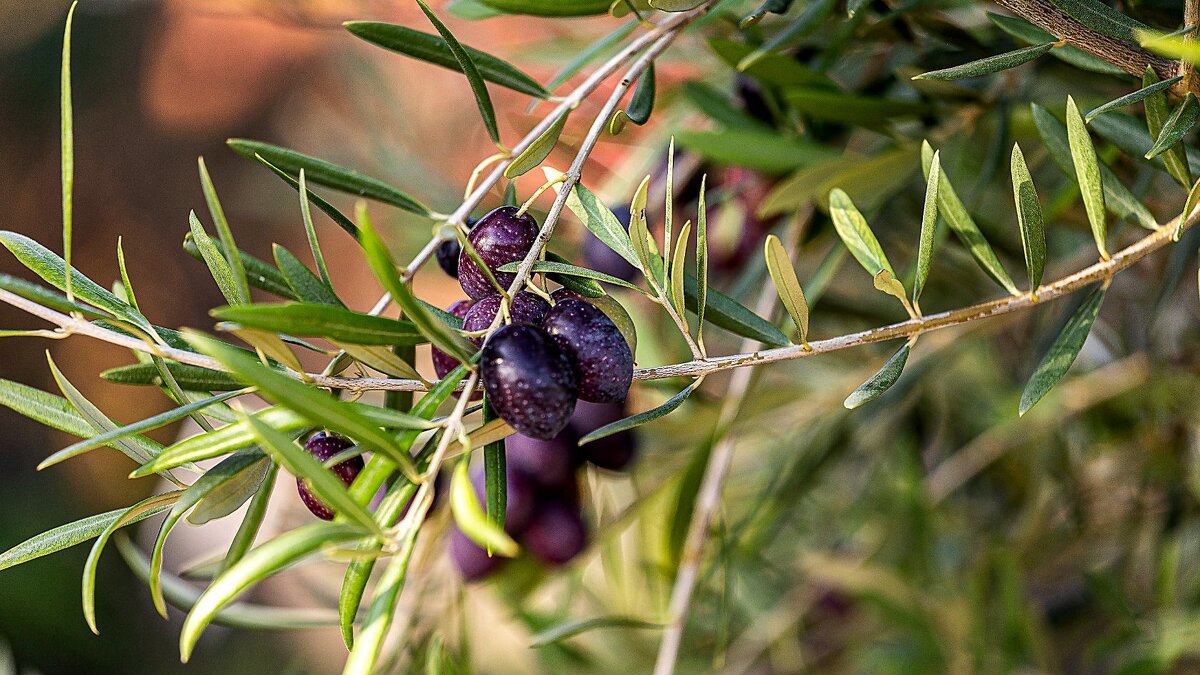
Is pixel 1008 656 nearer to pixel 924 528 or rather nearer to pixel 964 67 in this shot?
pixel 924 528

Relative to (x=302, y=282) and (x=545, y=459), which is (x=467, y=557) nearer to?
(x=545, y=459)

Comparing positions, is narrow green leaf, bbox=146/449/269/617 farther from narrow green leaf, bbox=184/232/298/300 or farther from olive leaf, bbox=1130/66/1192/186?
olive leaf, bbox=1130/66/1192/186

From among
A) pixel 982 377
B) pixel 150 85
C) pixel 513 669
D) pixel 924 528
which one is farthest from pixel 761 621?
pixel 150 85

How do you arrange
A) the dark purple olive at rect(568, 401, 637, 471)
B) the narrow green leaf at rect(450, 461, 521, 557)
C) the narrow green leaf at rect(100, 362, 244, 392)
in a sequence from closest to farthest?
the narrow green leaf at rect(450, 461, 521, 557) → the narrow green leaf at rect(100, 362, 244, 392) → the dark purple olive at rect(568, 401, 637, 471)

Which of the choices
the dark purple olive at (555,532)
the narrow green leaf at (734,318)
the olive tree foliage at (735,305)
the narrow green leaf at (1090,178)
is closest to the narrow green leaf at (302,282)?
the olive tree foliage at (735,305)

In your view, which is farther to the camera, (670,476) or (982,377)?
(982,377)

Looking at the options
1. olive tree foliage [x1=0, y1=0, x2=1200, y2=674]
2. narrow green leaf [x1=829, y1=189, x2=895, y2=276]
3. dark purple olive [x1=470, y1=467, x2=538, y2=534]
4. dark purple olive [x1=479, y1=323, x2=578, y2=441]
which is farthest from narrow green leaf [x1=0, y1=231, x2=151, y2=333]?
dark purple olive [x1=470, y1=467, x2=538, y2=534]
